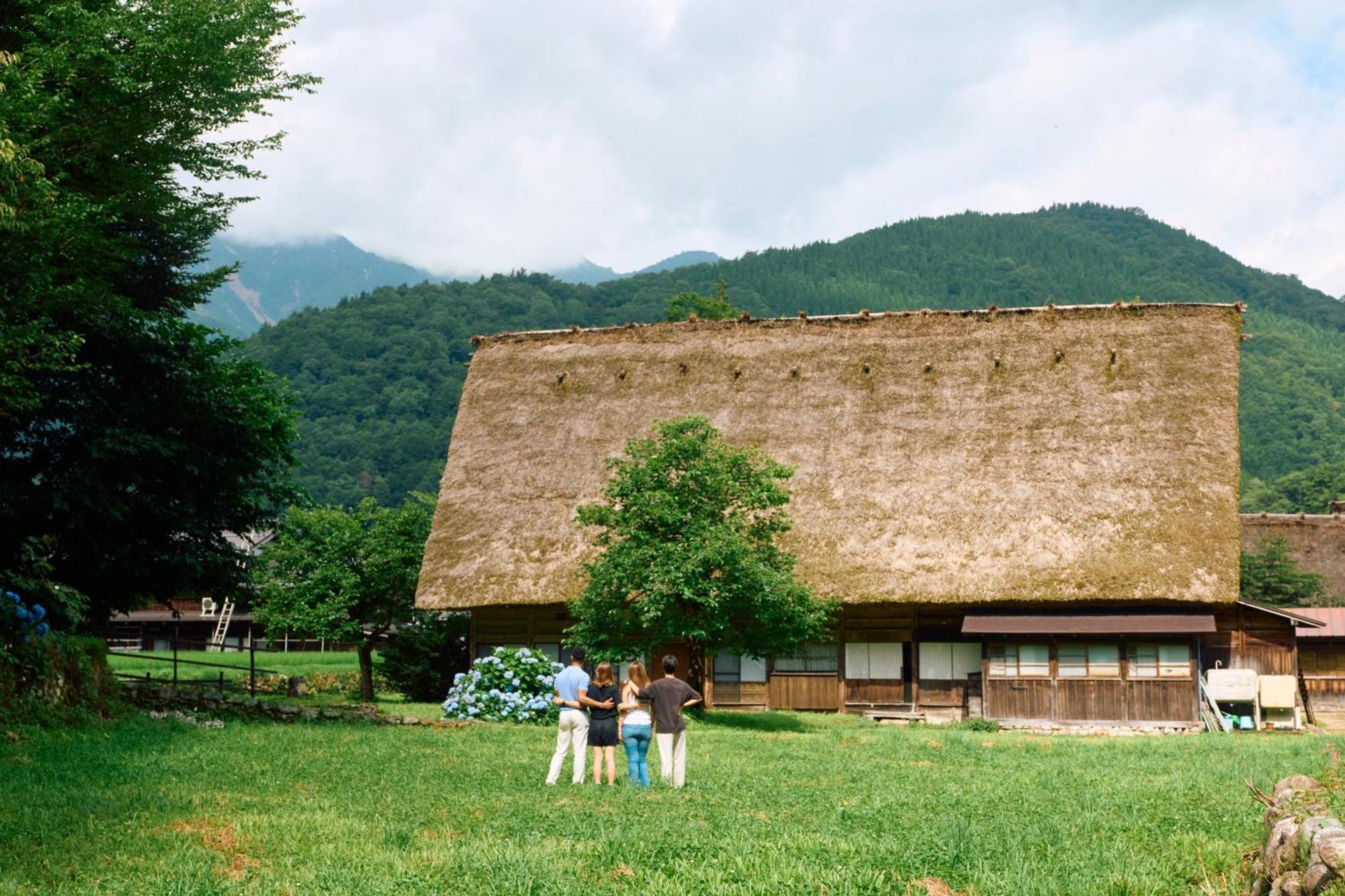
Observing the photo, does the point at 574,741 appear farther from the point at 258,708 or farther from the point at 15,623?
the point at 258,708

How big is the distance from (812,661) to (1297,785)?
1988cm

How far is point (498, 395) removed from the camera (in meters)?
36.1

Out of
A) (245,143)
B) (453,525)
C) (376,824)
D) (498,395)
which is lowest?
(376,824)

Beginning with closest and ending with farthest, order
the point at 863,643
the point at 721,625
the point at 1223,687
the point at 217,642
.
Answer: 1. the point at 721,625
2. the point at 1223,687
3. the point at 863,643
4. the point at 217,642

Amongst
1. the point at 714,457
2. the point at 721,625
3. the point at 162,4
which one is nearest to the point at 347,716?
the point at 721,625

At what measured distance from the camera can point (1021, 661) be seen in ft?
91.1

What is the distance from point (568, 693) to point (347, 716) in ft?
27.3

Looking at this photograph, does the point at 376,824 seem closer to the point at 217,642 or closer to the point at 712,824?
the point at 712,824

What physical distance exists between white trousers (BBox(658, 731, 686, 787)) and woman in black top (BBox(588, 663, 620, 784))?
551mm

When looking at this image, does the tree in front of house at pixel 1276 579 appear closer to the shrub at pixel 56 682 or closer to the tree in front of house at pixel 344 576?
the tree in front of house at pixel 344 576

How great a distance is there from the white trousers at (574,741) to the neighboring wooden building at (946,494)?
14914 mm

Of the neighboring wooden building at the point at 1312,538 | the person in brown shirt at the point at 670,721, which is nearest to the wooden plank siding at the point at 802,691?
the person in brown shirt at the point at 670,721

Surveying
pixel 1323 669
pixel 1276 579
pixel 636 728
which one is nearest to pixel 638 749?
pixel 636 728

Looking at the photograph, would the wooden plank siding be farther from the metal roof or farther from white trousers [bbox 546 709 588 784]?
white trousers [bbox 546 709 588 784]
